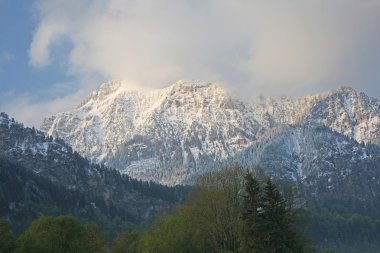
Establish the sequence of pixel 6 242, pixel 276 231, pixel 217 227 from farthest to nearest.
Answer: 1. pixel 217 227
2. pixel 6 242
3. pixel 276 231

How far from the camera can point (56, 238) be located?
107 m

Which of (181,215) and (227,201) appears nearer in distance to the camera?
(227,201)

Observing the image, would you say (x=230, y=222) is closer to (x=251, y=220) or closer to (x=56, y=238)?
(x=251, y=220)

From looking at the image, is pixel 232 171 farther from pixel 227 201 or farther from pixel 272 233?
pixel 272 233

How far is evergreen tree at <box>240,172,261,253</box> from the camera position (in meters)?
84.7

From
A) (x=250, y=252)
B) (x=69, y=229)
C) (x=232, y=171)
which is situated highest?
(x=232, y=171)

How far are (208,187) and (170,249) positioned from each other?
13.5 m

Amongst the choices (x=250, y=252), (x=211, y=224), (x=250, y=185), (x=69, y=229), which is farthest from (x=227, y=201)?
(x=69, y=229)

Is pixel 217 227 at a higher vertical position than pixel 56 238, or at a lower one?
lower

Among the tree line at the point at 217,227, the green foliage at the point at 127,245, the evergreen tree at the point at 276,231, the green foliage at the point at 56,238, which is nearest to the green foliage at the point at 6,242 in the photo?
the tree line at the point at 217,227

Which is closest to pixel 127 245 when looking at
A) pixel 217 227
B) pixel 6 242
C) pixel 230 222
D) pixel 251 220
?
pixel 217 227

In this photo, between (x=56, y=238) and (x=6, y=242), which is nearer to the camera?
(x=6, y=242)

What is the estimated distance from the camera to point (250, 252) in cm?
8438

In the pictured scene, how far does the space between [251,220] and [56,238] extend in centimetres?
4034
